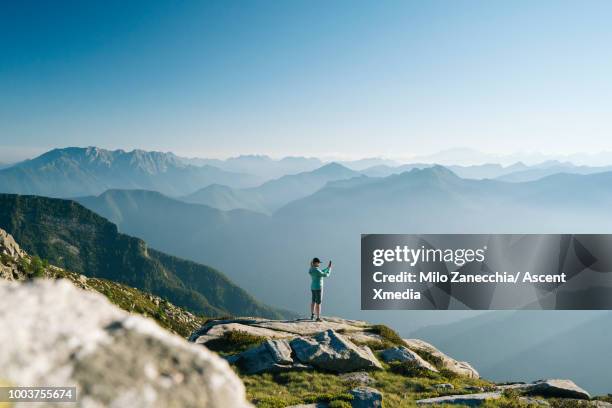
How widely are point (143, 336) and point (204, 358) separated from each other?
485mm

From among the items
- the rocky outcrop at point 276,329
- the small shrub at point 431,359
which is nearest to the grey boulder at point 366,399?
the rocky outcrop at point 276,329

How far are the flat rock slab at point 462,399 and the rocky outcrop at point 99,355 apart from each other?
38.5 feet

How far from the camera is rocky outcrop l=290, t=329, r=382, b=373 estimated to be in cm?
1644

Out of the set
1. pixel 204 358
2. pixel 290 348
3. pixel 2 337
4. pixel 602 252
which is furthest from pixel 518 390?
pixel 602 252

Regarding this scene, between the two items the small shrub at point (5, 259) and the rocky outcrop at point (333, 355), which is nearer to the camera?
the rocky outcrop at point (333, 355)

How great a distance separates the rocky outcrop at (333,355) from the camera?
16438mm

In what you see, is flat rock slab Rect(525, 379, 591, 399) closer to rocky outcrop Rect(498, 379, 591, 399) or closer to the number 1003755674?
rocky outcrop Rect(498, 379, 591, 399)

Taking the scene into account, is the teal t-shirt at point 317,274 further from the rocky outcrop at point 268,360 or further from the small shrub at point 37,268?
the small shrub at point 37,268

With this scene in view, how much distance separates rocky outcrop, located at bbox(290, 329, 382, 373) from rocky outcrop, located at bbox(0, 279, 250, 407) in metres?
14.6

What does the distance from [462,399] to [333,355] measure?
19.1 feet

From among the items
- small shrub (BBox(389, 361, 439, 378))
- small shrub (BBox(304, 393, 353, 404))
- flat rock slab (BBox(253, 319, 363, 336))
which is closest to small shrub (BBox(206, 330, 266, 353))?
flat rock slab (BBox(253, 319, 363, 336))

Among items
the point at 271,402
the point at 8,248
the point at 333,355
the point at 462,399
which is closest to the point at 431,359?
the point at 333,355

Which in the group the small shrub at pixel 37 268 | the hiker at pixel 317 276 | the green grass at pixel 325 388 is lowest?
the small shrub at pixel 37 268

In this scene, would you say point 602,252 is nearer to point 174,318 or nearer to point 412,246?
point 412,246
